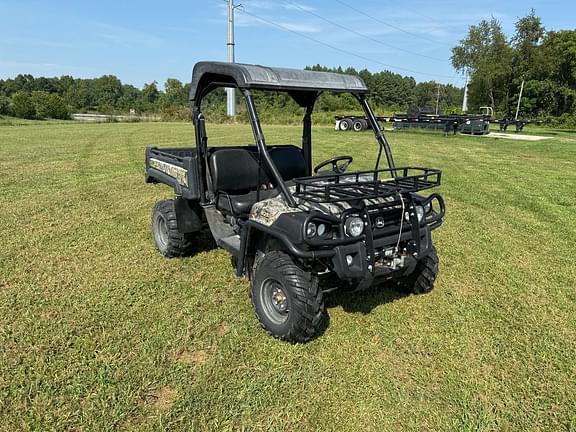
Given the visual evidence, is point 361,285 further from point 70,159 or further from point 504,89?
point 504,89

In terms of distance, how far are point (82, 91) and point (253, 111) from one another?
86.1 metres

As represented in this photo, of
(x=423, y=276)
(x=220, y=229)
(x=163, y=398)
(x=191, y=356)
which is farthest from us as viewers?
(x=220, y=229)

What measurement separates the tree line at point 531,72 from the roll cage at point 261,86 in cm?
4046

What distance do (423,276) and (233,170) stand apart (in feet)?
6.05

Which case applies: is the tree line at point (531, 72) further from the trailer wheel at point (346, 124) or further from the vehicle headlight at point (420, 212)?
the vehicle headlight at point (420, 212)

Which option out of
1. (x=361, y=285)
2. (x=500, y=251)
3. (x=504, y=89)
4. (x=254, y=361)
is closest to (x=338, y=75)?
(x=361, y=285)

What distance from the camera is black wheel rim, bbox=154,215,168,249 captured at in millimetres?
4691

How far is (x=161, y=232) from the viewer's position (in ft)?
15.6

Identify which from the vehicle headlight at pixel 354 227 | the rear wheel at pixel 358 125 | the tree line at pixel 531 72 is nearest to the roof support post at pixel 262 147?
the vehicle headlight at pixel 354 227

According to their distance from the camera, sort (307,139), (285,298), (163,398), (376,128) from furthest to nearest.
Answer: (307,139) → (376,128) → (285,298) → (163,398)

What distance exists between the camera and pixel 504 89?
41.9 meters

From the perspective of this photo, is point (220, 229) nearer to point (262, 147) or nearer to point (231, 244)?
point (231, 244)

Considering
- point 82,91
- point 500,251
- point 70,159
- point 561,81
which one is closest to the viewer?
point 500,251

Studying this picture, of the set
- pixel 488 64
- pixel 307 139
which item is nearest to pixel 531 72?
pixel 488 64
